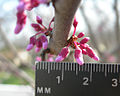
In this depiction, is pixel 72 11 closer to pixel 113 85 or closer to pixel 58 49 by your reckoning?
pixel 58 49

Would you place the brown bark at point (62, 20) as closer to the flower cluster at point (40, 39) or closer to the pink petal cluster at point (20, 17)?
the flower cluster at point (40, 39)

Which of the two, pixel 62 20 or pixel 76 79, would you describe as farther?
pixel 76 79

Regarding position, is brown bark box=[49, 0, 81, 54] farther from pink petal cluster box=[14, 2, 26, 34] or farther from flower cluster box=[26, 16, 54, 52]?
pink petal cluster box=[14, 2, 26, 34]

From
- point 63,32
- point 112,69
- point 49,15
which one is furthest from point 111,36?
point 63,32

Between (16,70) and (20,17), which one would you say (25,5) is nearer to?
(20,17)

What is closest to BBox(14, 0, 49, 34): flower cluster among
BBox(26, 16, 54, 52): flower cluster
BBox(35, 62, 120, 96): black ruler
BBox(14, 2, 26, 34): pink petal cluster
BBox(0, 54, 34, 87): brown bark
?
BBox(14, 2, 26, 34): pink petal cluster

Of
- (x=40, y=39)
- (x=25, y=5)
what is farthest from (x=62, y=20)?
(x=40, y=39)
